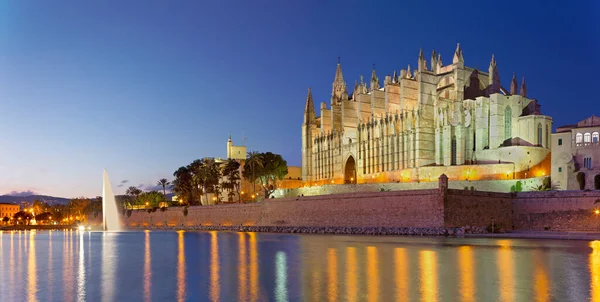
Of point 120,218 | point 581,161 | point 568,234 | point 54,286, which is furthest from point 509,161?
point 120,218

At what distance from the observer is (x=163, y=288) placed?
1562cm

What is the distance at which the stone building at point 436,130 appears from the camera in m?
47.0

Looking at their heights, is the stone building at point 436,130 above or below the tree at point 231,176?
above

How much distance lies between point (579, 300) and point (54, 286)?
13823 mm

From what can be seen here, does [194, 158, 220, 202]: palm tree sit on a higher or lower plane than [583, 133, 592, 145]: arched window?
lower

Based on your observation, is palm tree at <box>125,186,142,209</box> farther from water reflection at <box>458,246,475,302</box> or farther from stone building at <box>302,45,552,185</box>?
water reflection at <box>458,246,475,302</box>

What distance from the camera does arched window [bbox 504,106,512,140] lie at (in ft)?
158

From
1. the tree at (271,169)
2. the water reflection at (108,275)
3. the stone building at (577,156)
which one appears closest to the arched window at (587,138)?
the stone building at (577,156)

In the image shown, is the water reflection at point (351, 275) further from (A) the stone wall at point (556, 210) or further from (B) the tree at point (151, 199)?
(B) the tree at point (151, 199)

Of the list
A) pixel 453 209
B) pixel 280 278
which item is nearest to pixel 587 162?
pixel 453 209

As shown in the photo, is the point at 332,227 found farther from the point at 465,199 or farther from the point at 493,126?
the point at 493,126

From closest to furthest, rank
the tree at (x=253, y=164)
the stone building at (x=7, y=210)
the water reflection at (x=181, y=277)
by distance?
1. the water reflection at (x=181, y=277)
2. the tree at (x=253, y=164)
3. the stone building at (x=7, y=210)

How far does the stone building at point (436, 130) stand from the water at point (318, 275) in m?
21.1

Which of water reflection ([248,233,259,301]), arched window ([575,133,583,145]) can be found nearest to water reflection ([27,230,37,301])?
water reflection ([248,233,259,301])
